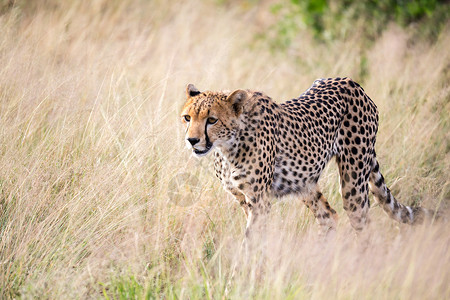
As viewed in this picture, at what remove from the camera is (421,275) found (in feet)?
7.76

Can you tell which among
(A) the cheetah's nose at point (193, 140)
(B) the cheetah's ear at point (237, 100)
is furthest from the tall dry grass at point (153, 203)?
(B) the cheetah's ear at point (237, 100)

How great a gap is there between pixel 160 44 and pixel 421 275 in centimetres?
496

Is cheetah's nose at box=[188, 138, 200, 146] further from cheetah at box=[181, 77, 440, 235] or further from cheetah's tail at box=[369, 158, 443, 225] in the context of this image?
cheetah's tail at box=[369, 158, 443, 225]

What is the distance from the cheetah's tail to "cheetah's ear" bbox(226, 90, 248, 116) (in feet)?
Answer: 4.08

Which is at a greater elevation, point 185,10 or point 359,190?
point 185,10

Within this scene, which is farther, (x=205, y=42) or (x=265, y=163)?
(x=205, y=42)

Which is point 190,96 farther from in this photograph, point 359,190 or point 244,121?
point 359,190

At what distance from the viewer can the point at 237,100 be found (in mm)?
3053

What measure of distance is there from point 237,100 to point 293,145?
582 mm

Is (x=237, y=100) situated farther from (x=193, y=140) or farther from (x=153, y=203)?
(x=153, y=203)

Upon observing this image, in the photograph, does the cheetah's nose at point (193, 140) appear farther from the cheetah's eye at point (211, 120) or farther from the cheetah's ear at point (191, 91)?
the cheetah's ear at point (191, 91)

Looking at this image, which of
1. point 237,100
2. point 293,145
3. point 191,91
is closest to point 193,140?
point 237,100

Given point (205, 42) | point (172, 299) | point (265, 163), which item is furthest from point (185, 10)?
point (172, 299)

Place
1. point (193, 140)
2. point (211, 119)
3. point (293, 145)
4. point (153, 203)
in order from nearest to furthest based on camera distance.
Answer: point (193, 140) < point (211, 119) < point (153, 203) < point (293, 145)
